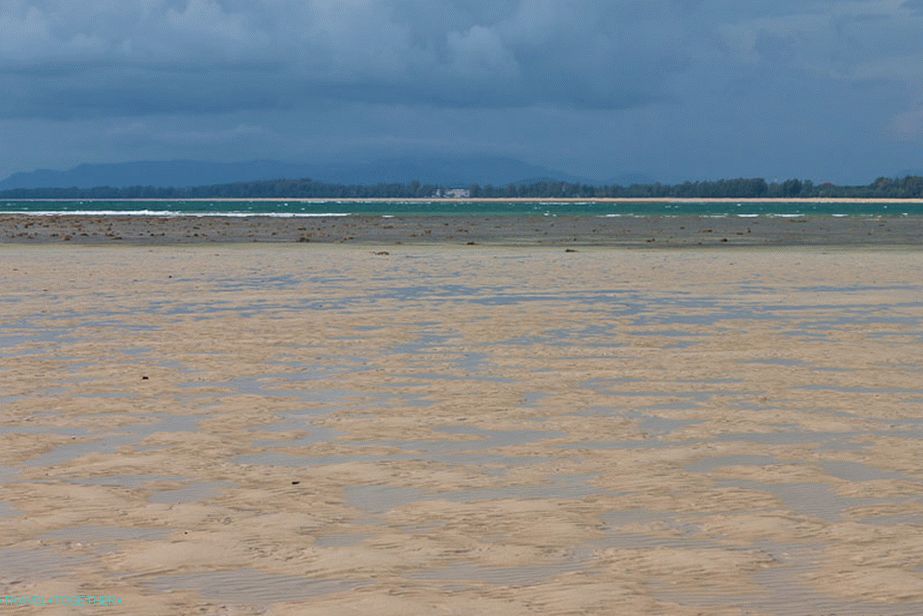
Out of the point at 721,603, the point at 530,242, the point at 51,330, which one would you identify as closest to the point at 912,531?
the point at 721,603

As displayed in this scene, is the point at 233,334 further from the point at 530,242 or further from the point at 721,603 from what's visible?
the point at 530,242

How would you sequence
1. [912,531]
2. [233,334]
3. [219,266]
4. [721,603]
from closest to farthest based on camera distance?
[721,603]
[912,531]
[233,334]
[219,266]

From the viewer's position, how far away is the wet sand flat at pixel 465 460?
535 centimetres

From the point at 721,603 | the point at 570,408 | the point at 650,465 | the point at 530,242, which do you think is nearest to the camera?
the point at 721,603

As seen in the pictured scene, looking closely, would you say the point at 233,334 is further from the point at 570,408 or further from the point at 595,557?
the point at 595,557

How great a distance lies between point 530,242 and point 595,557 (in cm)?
4005

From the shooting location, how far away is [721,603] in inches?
200

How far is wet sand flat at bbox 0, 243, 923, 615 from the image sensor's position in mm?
5348

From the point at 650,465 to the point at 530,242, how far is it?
38068 millimetres

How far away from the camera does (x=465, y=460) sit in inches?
308

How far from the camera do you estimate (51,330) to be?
15141 millimetres

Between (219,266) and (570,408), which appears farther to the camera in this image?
(219,266)

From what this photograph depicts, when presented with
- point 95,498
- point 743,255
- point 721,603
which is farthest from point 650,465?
point 743,255

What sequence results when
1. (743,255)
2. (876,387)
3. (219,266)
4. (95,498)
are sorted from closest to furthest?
(95,498) < (876,387) < (219,266) < (743,255)
